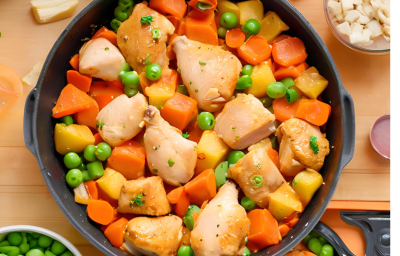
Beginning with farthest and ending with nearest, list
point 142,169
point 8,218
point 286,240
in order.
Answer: point 8,218
point 142,169
point 286,240

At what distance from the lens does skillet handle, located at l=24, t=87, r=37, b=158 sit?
2697 mm

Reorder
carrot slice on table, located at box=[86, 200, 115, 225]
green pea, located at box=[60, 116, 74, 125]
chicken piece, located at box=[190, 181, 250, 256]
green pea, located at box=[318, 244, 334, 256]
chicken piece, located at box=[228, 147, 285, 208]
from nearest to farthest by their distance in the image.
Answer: chicken piece, located at box=[190, 181, 250, 256]
chicken piece, located at box=[228, 147, 285, 208]
carrot slice on table, located at box=[86, 200, 115, 225]
green pea, located at box=[60, 116, 74, 125]
green pea, located at box=[318, 244, 334, 256]

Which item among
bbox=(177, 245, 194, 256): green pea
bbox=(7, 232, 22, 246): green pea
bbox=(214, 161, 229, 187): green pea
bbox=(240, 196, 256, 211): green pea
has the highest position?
bbox=(214, 161, 229, 187): green pea

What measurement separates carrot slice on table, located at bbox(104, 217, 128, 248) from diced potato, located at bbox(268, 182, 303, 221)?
123 cm

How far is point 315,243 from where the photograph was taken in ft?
10.2

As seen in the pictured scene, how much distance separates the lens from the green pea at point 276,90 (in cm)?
284

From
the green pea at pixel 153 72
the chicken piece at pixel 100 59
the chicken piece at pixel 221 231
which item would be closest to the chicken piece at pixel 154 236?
the chicken piece at pixel 221 231

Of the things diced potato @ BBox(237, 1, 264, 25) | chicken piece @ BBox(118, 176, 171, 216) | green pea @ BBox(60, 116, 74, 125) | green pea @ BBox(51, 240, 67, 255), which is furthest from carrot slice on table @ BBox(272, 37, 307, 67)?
green pea @ BBox(51, 240, 67, 255)

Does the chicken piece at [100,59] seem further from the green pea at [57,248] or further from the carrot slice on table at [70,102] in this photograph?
the green pea at [57,248]

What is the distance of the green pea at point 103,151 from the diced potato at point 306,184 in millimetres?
1572

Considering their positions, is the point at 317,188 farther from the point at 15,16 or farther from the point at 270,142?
A: the point at 15,16

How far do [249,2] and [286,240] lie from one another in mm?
2069

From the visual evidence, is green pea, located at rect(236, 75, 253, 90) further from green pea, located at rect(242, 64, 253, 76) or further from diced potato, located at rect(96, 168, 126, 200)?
diced potato, located at rect(96, 168, 126, 200)
